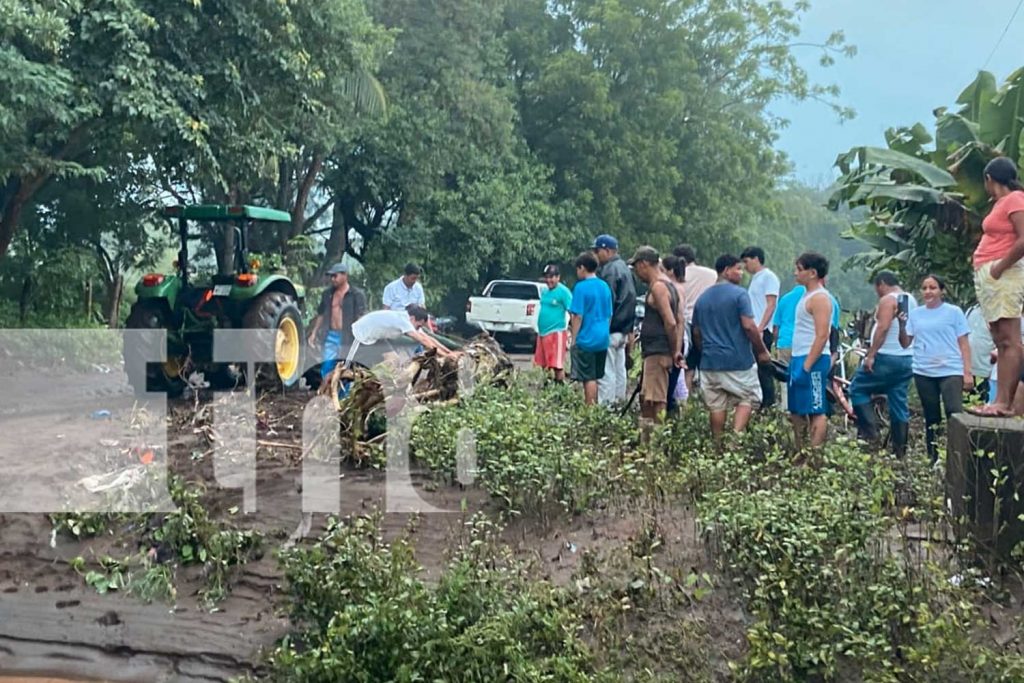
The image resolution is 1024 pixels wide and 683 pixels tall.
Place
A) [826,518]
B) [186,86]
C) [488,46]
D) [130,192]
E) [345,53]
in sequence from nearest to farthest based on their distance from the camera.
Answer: [826,518] < [186,86] < [345,53] < [130,192] < [488,46]

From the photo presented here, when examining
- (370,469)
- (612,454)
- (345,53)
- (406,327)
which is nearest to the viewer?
(612,454)

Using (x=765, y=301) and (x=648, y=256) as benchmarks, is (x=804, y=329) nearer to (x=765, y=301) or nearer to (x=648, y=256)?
(x=648, y=256)

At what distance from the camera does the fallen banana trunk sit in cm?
790

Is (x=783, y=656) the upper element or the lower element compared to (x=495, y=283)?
lower

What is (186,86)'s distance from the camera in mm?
12250

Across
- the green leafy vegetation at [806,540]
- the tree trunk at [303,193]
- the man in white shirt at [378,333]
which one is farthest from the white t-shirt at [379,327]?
the tree trunk at [303,193]

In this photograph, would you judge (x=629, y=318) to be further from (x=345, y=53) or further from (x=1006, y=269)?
(x=345, y=53)

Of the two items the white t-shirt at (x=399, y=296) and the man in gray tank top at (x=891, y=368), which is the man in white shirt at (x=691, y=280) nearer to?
the man in gray tank top at (x=891, y=368)

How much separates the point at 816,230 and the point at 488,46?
4394 cm

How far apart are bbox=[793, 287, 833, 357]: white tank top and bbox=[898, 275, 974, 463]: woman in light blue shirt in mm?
832

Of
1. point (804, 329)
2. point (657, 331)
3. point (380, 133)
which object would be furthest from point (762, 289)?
point (380, 133)

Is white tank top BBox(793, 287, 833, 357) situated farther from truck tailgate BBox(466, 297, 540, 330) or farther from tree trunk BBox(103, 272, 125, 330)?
tree trunk BBox(103, 272, 125, 330)

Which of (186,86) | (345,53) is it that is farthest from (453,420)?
(345,53)

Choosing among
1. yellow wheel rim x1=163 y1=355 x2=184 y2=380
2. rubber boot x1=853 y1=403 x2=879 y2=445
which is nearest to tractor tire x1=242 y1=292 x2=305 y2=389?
yellow wheel rim x1=163 y1=355 x2=184 y2=380
